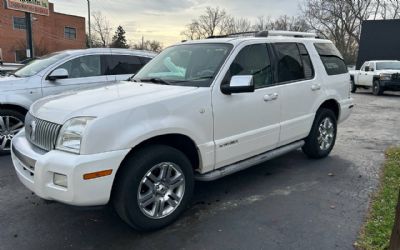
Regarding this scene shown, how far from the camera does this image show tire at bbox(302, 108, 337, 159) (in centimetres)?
561

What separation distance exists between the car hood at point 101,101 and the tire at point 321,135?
2570 millimetres

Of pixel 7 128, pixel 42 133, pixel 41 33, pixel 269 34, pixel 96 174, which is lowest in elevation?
pixel 7 128

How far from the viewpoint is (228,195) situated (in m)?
4.45

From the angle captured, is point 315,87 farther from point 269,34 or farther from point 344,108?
point 344,108

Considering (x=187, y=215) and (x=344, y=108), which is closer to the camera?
(x=187, y=215)

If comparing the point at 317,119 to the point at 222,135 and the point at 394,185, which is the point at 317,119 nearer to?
the point at 394,185

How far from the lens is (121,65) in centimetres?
744

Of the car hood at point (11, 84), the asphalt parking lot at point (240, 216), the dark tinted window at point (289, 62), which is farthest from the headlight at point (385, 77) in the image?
the car hood at point (11, 84)

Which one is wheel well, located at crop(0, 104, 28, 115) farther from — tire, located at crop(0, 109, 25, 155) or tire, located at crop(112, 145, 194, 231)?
tire, located at crop(112, 145, 194, 231)

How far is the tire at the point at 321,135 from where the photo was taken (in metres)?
5.61

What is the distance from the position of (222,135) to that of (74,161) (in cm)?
165

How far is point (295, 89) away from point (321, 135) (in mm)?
1210

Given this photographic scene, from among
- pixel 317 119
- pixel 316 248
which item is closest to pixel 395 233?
pixel 316 248

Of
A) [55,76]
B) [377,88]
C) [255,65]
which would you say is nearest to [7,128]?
[55,76]
